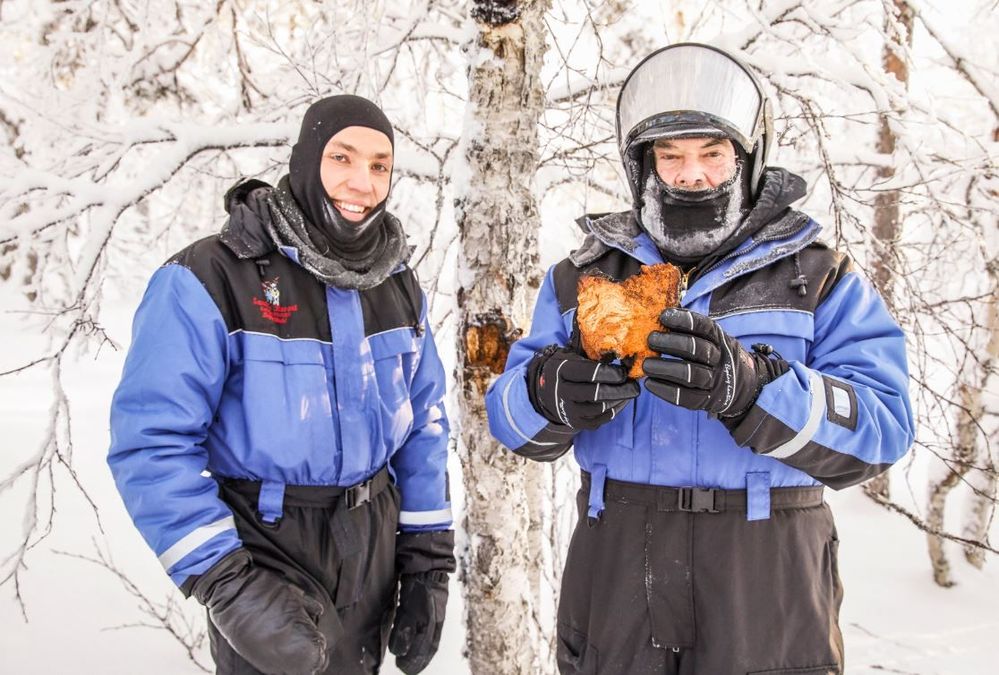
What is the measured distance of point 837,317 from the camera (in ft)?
5.78

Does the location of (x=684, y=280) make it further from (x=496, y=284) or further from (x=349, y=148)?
(x=349, y=148)

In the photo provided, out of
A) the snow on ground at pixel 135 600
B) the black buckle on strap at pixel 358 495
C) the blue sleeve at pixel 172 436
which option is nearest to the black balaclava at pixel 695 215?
the black buckle on strap at pixel 358 495

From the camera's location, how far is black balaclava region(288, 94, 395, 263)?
2141 mm

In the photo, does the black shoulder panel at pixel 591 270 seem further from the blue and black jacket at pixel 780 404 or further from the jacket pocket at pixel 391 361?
the jacket pocket at pixel 391 361

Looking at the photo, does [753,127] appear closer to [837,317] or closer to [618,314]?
[837,317]

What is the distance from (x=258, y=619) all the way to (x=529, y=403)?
898 millimetres

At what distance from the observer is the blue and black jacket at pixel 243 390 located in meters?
1.76

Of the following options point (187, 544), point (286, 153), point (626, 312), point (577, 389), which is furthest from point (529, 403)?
point (286, 153)

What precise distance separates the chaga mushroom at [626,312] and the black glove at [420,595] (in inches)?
38.9

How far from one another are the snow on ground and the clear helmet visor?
271 cm

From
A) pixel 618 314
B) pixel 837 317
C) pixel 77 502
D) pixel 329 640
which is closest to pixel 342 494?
pixel 329 640

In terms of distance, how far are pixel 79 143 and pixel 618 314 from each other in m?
3.46

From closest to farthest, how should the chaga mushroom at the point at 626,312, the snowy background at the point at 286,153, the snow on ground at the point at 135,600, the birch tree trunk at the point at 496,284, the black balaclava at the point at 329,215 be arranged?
the chaga mushroom at the point at 626,312, the black balaclava at the point at 329,215, the birch tree trunk at the point at 496,284, the snowy background at the point at 286,153, the snow on ground at the point at 135,600

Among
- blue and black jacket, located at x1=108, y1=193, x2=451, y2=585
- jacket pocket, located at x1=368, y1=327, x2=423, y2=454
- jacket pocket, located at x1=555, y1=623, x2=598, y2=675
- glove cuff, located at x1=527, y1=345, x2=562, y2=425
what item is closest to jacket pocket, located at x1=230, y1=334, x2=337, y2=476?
blue and black jacket, located at x1=108, y1=193, x2=451, y2=585
